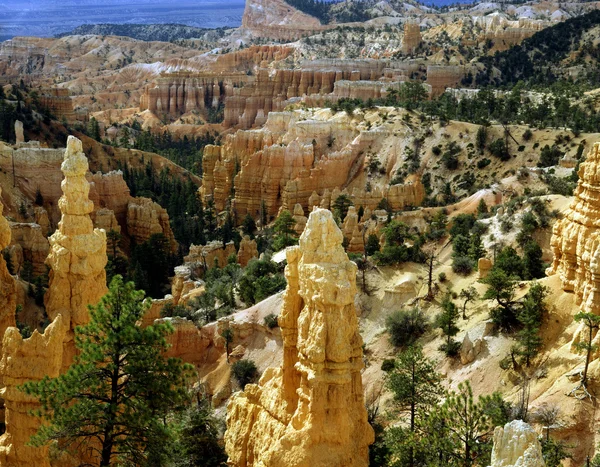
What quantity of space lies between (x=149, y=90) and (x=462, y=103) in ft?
234

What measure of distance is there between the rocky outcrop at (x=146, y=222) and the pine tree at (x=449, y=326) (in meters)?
30.1

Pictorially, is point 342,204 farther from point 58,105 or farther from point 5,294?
point 58,105

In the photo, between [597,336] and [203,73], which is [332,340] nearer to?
[597,336]

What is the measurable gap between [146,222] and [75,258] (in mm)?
35322

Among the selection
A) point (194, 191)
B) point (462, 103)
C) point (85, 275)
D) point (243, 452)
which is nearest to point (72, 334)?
point (85, 275)

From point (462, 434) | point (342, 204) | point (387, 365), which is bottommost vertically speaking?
point (342, 204)

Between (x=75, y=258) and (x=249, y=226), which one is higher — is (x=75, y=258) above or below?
above

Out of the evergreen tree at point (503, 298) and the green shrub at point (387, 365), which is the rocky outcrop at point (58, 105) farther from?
the evergreen tree at point (503, 298)

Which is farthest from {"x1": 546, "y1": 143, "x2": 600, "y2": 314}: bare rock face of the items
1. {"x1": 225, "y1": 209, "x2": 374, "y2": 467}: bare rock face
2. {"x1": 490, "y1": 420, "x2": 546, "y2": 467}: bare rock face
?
{"x1": 490, "y1": 420, "x2": 546, "y2": 467}: bare rock face

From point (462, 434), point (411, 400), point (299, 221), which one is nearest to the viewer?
point (462, 434)

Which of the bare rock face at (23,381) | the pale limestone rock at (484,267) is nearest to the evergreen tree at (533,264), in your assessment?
the pale limestone rock at (484,267)

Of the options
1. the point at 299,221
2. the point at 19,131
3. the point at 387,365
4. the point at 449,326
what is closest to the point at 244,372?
the point at 387,365

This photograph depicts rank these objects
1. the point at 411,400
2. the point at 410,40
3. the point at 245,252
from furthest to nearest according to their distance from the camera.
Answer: the point at 410,40 < the point at 245,252 < the point at 411,400

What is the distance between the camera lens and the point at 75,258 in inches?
800
